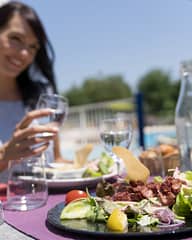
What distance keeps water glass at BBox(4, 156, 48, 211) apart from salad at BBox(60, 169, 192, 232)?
205mm

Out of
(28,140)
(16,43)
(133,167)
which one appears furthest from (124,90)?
(133,167)

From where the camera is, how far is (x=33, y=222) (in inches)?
27.7

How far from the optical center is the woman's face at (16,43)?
160cm

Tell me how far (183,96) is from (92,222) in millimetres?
586

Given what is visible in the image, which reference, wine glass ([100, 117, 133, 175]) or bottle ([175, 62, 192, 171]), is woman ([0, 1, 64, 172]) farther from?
bottle ([175, 62, 192, 171])

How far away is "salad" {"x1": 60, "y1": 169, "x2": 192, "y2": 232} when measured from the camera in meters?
0.59

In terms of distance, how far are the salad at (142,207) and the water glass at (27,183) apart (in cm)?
20

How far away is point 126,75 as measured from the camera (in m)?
31.0

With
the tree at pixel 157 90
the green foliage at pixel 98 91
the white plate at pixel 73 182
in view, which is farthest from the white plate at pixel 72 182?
the green foliage at pixel 98 91

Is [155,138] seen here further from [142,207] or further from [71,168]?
[142,207]

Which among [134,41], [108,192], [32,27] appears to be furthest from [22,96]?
[134,41]

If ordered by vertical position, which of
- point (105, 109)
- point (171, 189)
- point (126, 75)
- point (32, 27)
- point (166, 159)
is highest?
point (32, 27)

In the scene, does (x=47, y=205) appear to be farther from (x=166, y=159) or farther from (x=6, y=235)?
(x=166, y=159)

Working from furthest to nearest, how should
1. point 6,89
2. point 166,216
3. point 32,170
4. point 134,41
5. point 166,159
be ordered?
1. point 134,41
2. point 6,89
3. point 166,159
4. point 32,170
5. point 166,216
